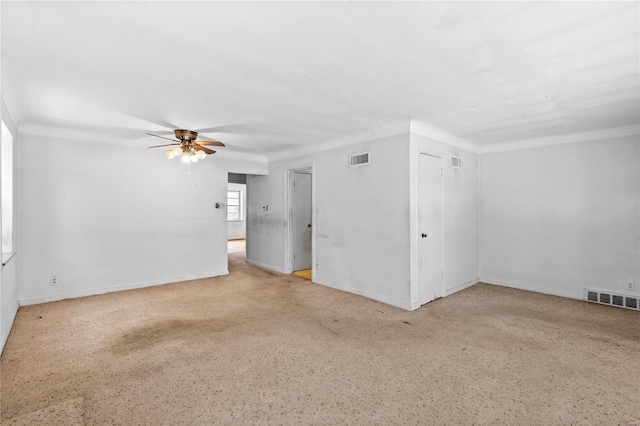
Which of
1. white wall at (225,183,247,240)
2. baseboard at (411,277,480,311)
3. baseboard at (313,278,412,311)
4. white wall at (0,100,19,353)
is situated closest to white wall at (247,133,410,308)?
baseboard at (313,278,412,311)

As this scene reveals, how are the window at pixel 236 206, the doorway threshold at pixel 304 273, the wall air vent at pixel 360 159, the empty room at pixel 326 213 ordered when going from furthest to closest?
the window at pixel 236 206
the doorway threshold at pixel 304 273
the wall air vent at pixel 360 159
the empty room at pixel 326 213

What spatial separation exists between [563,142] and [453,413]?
4.48 meters

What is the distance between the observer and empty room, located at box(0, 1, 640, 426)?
1988 millimetres

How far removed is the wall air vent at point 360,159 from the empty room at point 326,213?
84 mm

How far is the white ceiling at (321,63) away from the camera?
1.80 metres

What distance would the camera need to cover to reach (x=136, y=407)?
2037mm

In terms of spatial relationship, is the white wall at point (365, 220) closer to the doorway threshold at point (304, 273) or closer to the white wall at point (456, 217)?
the white wall at point (456, 217)

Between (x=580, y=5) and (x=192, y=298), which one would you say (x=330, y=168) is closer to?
(x=192, y=298)

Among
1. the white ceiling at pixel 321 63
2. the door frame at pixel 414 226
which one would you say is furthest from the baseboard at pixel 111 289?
the door frame at pixel 414 226

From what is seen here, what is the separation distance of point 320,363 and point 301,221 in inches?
153

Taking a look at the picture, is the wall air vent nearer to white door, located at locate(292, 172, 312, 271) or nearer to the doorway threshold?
white door, located at locate(292, 172, 312, 271)

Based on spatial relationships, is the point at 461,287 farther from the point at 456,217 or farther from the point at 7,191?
the point at 7,191

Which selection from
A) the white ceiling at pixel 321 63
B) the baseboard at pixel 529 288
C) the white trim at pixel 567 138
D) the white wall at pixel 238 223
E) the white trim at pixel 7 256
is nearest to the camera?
the white ceiling at pixel 321 63

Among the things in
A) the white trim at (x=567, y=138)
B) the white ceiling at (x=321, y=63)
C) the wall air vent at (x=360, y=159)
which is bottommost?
the wall air vent at (x=360, y=159)
